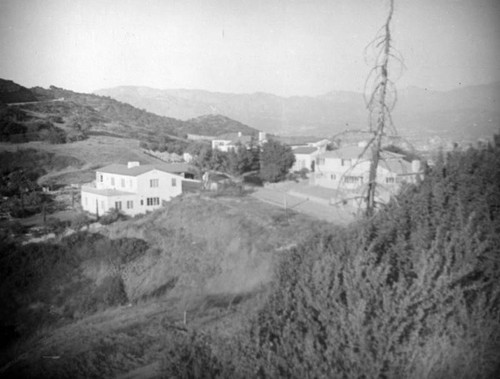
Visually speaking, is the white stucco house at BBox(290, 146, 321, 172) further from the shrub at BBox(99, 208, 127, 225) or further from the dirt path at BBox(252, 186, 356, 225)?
the shrub at BBox(99, 208, 127, 225)

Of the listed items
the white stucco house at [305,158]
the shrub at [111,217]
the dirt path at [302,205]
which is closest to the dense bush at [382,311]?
the dirt path at [302,205]

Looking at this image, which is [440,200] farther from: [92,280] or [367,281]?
[92,280]

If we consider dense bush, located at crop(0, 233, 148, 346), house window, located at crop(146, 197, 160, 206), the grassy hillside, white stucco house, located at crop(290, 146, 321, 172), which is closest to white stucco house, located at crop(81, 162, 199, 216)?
house window, located at crop(146, 197, 160, 206)

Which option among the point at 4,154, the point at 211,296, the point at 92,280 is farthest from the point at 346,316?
the point at 4,154

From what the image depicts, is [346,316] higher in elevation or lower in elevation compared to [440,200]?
lower

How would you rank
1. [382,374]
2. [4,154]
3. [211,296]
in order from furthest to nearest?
[4,154] → [211,296] → [382,374]

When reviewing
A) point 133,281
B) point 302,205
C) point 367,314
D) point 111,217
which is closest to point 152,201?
point 111,217

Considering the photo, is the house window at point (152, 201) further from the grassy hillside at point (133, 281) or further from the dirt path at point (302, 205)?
the dirt path at point (302, 205)
